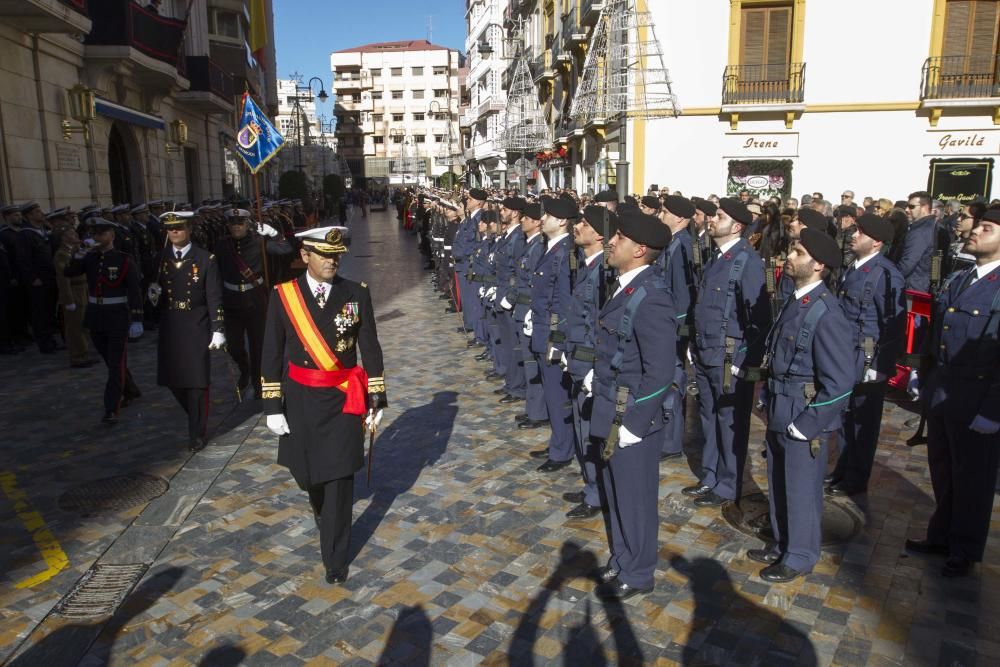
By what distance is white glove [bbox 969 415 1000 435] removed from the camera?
4.04 meters

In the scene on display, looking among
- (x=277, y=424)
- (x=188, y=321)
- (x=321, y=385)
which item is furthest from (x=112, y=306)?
(x=321, y=385)

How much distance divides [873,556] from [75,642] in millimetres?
4705

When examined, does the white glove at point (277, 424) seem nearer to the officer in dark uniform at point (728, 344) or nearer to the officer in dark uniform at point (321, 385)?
the officer in dark uniform at point (321, 385)

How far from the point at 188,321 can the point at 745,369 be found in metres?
4.82

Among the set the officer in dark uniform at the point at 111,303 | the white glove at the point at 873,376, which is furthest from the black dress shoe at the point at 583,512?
the officer in dark uniform at the point at 111,303

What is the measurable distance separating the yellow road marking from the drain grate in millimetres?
254

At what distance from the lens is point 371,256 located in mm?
25016

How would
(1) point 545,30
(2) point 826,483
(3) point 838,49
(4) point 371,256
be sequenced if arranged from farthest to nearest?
(1) point 545,30 → (4) point 371,256 → (3) point 838,49 → (2) point 826,483

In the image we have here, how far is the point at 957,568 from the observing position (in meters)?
4.39

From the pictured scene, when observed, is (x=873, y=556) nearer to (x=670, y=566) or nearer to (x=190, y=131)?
(x=670, y=566)

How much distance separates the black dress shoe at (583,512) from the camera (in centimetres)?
529

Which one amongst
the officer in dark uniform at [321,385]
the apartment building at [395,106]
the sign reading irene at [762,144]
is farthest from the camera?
the apartment building at [395,106]

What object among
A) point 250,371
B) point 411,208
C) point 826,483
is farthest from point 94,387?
point 411,208

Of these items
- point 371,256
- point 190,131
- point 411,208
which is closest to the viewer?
point 190,131
